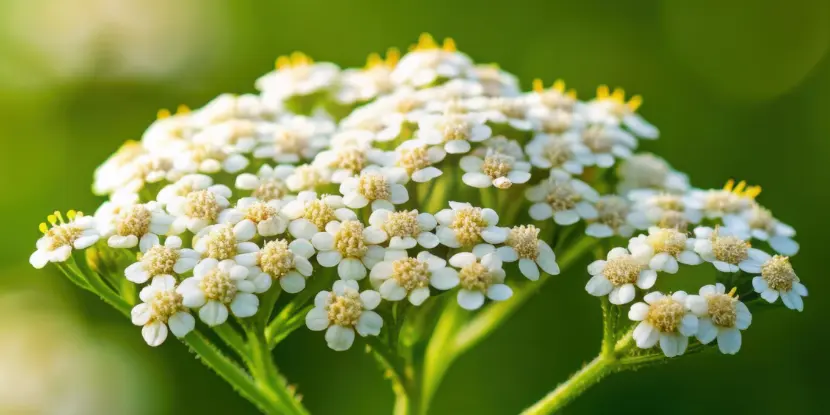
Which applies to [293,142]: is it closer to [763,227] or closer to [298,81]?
[298,81]

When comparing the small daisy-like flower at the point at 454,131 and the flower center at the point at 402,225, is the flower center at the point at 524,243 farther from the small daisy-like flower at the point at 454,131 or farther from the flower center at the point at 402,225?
the small daisy-like flower at the point at 454,131

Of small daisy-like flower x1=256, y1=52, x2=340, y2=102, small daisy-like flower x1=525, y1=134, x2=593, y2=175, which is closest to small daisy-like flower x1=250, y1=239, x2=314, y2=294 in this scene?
small daisy-like flower x1=525, y1=134, x2=593, y2=175

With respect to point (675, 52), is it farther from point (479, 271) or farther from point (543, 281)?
point (479, 271)

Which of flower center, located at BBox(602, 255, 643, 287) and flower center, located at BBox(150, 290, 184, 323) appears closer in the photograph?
flower center, located at BBox(150, 290, 184, 323)

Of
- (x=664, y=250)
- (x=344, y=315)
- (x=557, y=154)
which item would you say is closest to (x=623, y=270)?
(x=664, y=250)

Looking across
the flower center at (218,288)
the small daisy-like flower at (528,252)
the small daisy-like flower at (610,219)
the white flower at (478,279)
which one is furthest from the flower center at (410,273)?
the small daisy-like flower at (610,219)

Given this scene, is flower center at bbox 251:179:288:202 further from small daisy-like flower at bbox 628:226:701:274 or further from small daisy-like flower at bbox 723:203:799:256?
small daisy-like flower at bbox 723:203:799:256
